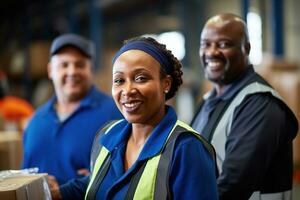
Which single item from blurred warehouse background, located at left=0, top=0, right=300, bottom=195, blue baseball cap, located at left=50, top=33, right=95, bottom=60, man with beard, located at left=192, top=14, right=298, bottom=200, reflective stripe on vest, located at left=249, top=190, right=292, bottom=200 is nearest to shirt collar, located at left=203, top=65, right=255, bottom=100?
→ man with beard, located at left=192, top=14, right=298, bottom=200

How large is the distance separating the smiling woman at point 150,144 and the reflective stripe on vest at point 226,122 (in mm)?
486

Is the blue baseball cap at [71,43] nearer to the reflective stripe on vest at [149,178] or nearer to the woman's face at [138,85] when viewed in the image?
the woman's face at [138,85]

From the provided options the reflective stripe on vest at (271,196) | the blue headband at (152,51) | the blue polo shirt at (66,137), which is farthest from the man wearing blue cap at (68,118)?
the blue headband at (152,51)

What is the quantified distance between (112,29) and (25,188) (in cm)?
1342

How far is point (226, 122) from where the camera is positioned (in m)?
2.22

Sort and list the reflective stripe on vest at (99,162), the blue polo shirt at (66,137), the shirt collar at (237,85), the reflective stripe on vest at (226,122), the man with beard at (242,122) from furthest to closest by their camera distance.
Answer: the blue polo shirt at (66,137) < the shirt collar at (237,85) < the reflective stripe on vest at (226,122) < the man with beard at (242,122) < the reflective stripe on vest at (99,162)

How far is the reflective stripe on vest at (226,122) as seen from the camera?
2.18 metres

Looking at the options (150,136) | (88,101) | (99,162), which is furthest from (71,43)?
(150,136)

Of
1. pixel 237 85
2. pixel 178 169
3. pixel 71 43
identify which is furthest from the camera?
pixel 71 43

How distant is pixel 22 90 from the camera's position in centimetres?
1127

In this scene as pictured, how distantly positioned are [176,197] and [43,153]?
1395mm

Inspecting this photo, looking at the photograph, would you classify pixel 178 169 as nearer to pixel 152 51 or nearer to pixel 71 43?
pixel 152 51

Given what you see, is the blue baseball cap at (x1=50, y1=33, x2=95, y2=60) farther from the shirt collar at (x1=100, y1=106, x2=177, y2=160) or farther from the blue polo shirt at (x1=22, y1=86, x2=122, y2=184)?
the shirt collar at (x1=100, y1=106, x2=177, y2=160)

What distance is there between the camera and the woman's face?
1.66 metres
